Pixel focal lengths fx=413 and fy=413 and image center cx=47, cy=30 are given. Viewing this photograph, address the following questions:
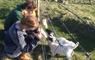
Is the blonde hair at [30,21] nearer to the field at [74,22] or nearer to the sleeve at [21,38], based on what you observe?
the sleeve at [21,38]

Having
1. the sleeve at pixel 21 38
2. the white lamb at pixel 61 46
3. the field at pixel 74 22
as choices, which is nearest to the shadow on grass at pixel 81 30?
the field at pixel 74 22

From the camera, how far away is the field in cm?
966

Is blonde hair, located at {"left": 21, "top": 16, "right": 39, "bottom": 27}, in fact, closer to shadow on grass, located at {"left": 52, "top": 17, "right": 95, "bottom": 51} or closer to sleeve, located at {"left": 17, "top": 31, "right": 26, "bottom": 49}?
sleeve, located at {"left": 17, "top": 31, "right": 26, "bottom": 49}

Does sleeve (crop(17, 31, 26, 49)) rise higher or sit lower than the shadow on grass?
higher

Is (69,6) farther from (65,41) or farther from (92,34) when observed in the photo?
(65,41)

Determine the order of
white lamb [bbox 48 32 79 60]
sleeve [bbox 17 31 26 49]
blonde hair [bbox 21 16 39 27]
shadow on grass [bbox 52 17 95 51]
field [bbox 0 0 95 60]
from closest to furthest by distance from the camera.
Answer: blonde hair [bbox 21 16 39 27] < sleeve [bbox 17 31 26 49] < white lamb [bbox 48 32 79 60] < field [bbox 0 0 95 60] < shadow on grass [bbox 52 17 95 51]

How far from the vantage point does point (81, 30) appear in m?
10.6

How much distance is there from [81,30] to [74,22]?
47 cm

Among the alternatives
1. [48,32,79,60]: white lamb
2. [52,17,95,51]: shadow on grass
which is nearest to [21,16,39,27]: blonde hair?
[48,32,79,60]: white lamb

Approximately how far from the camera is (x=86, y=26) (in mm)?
10766

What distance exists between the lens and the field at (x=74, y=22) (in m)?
9.66

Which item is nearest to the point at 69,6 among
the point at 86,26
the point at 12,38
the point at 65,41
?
the point at 86,26

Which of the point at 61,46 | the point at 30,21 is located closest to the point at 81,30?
the point at 61,46

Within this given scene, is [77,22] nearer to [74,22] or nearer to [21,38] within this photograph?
[74,22]
